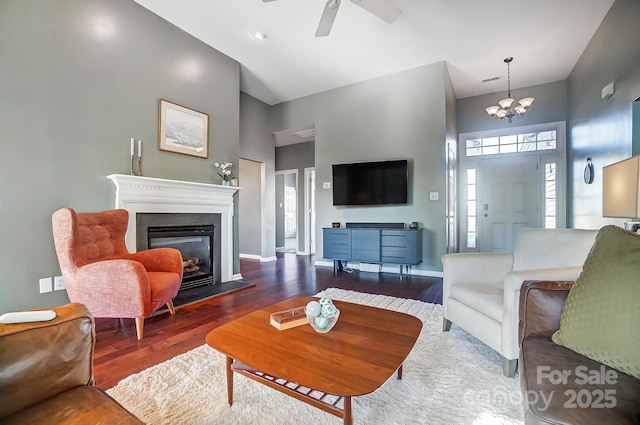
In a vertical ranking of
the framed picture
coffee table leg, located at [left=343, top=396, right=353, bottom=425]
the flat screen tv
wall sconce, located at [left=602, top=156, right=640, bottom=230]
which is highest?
the framed picture

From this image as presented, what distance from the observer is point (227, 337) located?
49.8 inches

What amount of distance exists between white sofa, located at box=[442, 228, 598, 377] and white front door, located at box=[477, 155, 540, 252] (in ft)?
12.7

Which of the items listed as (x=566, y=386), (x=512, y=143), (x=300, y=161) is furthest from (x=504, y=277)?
(x=300, y=161)

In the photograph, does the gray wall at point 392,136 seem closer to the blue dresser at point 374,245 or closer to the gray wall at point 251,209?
the blue dresser at point 374,245

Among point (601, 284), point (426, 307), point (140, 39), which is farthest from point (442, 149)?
point (140, 39)

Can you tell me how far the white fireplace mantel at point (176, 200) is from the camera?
278cm

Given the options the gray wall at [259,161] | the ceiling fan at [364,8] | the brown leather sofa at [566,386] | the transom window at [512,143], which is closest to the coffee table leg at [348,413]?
the brown leather sofa at [566,386]

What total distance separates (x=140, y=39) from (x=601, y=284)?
4207mm

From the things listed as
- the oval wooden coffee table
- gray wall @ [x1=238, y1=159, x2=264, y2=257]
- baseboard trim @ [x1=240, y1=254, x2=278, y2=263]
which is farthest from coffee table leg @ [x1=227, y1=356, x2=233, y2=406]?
gray wall @ [x1=238, y1=159, x2=264, y2=257]

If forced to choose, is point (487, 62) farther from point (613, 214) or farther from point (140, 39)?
point (140, 39)

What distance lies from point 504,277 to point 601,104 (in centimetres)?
307

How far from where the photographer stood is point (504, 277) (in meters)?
1.89

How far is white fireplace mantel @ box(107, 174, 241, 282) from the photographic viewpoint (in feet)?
9.11

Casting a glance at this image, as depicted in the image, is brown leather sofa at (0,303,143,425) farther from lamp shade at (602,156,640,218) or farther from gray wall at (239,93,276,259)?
gray wall at (239,93,276,259)
